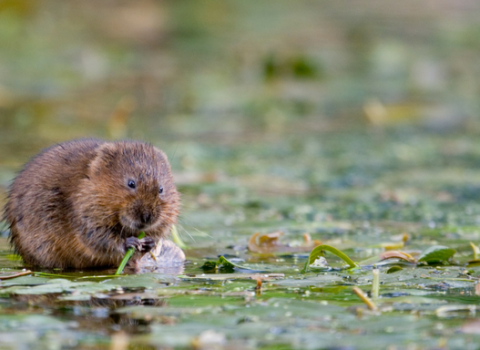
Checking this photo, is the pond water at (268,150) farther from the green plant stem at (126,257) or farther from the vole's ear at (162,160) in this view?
the vole's ear at (162,160)

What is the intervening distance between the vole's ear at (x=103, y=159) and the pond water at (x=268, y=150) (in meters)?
0.63

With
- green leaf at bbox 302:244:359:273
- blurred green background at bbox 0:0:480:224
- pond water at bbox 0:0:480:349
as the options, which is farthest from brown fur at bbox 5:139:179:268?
blurred green background at bbox 0:0:480:224

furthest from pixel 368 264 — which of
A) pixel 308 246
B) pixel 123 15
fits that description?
pixel 123 15

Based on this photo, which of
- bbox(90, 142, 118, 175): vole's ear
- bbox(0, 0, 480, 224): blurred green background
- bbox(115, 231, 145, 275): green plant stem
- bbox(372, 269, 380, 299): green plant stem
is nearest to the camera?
bbox(372, 269, 380, 299): green plant stem

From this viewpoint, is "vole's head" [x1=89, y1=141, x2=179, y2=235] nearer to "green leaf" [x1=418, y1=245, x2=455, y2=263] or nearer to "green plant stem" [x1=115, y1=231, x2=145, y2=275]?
"green plant stem" [x1=115, y1=231, x2=145, y2=275]

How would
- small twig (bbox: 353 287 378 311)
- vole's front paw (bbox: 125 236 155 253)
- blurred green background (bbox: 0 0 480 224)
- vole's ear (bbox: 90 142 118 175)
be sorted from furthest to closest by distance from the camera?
1. blurred green background (bbox: 0 0 480 224)
2. vole's ear (bbox: 90 142 118 175)
3. vole's front paw (bbox: 125 236 155 253)
4. small twig (bbox: 353 287 378 311)

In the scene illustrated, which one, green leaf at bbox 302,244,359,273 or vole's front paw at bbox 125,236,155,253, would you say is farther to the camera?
vole's front paw at bbox 125,236,155,253

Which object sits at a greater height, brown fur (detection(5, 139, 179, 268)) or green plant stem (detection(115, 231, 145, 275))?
brown fur (detection(5, 139, 179, 268))

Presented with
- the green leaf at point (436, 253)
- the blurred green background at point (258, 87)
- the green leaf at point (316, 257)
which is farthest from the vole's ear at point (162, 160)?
the blurred green background at point (258, 87)

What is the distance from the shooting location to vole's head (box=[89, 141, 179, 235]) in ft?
17.0

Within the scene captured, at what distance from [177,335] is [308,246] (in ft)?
8.59

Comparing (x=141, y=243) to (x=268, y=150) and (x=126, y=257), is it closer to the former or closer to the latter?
(x=126, y=257)

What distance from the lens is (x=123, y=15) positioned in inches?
968

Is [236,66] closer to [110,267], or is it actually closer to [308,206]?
[308,206]
